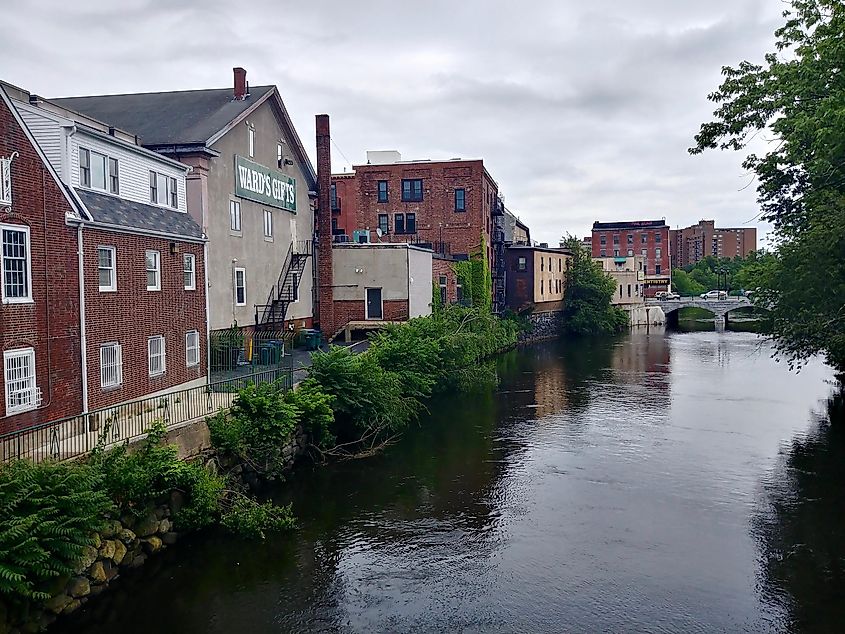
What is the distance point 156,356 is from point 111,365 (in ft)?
7.59

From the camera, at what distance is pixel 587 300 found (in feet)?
244

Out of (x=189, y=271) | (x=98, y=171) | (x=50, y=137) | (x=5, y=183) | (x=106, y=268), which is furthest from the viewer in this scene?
(x=189, y=271)

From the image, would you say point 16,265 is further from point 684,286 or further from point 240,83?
point 684,286

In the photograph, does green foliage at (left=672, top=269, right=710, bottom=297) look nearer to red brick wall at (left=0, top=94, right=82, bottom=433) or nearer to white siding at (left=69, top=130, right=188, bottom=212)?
white siding at (left=69, top=130, right=188, bottom=212)

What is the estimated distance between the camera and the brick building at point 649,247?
119144 millimetres

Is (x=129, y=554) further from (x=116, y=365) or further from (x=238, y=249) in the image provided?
(x=238, y=249)

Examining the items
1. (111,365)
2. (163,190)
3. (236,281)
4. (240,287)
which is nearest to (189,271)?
(163,190)

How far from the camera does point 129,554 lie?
1504 centimetres

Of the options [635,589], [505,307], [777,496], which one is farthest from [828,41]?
[505,307]

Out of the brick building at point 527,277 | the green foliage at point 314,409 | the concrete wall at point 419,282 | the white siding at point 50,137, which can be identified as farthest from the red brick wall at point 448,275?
the white siding at point 50,137

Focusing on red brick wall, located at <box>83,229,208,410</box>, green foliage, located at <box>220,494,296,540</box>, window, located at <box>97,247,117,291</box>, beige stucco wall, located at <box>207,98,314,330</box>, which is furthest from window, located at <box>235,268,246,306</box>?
green foliage, located at <box>220,494,296,540</box>

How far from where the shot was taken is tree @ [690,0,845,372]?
21391 mm

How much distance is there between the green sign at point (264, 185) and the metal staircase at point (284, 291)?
214cm

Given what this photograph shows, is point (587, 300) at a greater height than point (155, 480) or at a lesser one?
greater
